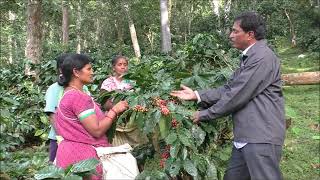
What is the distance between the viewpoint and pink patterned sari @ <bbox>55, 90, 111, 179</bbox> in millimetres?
2658

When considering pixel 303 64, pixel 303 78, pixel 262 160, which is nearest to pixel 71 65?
pixel 262 160

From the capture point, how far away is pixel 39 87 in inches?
267

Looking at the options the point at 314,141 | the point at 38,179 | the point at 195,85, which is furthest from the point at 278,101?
the point at 314,141

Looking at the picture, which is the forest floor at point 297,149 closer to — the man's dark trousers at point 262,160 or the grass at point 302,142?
the grass at point 302,142

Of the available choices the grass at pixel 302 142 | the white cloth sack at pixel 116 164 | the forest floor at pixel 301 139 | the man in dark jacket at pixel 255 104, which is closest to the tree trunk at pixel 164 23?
the forest floor at pixel 301 139

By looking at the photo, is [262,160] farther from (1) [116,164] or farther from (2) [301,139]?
(2) [301,139]

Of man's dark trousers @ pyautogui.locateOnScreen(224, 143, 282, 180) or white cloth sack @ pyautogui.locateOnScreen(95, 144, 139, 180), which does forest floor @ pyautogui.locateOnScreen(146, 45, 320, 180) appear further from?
man's dark trousers @ pyautogui.locateOnScreen(224, 143, 282, 180)

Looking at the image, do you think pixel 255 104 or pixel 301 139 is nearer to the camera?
pixel 255 104

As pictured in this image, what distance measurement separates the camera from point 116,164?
2.77 meters

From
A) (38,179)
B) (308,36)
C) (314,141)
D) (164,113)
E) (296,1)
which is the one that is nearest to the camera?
(38,179)

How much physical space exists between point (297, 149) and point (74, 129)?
4.61m

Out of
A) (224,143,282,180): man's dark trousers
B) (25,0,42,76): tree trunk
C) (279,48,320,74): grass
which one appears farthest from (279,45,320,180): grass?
(25,0,42,76): tree trunk

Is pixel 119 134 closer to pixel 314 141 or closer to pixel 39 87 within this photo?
pixel 39 87

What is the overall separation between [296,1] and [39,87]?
18.9 m
